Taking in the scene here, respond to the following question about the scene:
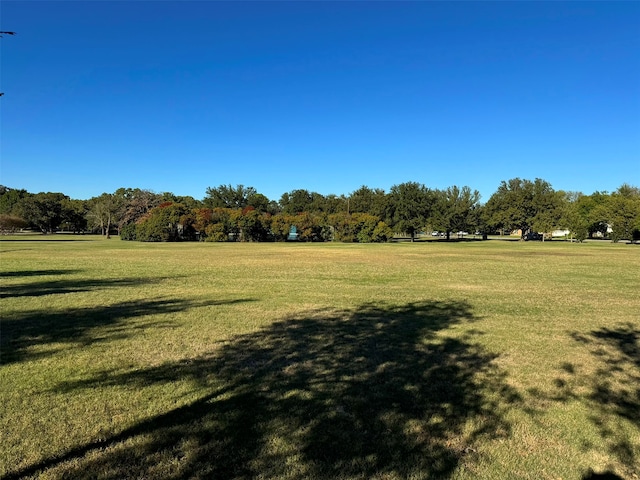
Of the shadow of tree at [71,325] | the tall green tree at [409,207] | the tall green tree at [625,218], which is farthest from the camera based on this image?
the tall green tree at [409,207]

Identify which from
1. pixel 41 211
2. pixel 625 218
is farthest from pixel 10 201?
pixel 625 218

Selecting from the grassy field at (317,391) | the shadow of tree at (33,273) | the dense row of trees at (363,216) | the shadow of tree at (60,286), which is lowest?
the shadow of tree at (33,273)

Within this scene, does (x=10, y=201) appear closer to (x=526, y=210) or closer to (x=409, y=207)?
(x=409, y=207)

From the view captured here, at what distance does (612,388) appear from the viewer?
201 inches

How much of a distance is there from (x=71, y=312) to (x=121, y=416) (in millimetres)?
6573

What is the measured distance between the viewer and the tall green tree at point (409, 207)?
74.1m

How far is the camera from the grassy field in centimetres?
344

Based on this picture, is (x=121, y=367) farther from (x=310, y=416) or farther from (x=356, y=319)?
(x=356, y=319)

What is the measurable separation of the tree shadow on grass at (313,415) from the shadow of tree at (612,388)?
33.6 inches

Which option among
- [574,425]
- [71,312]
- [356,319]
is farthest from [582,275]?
[71,312]

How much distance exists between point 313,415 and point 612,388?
3.87 metres

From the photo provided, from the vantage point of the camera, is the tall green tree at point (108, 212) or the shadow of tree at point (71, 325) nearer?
the shadow of tree at point (71, 325)

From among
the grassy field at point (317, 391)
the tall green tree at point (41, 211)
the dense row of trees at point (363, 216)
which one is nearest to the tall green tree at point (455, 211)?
the dense row of trees at point (363, 216)

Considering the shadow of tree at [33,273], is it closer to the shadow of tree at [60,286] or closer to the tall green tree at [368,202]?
the shadow of tree at [60,286]
